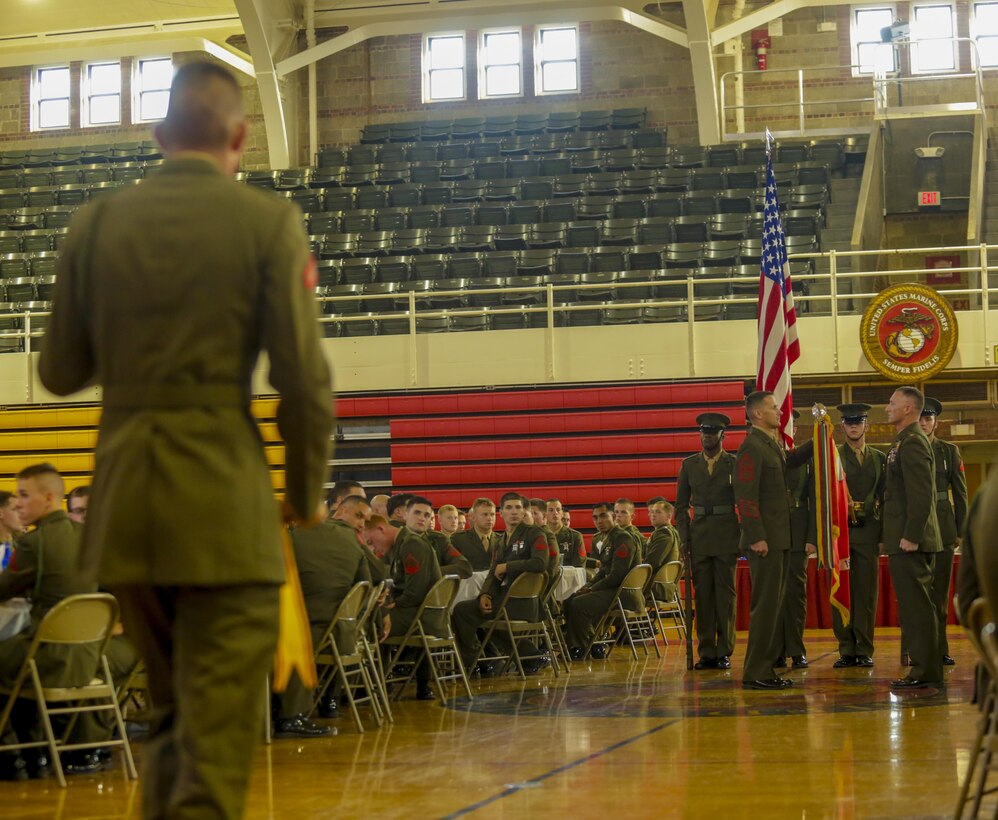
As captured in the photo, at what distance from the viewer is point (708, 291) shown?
15.3 metres

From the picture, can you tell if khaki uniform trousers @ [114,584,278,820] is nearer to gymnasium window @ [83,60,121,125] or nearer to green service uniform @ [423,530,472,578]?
green service uniform @ [423,530,472,578]

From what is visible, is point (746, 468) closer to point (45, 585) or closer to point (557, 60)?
point (45, 585)

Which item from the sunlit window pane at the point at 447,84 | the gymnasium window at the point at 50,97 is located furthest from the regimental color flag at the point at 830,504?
the gymnasium window at the point at 50,97

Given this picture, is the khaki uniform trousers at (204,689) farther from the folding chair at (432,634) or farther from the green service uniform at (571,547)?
the green service uniform at (571,547)

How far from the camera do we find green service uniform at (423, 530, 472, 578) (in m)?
9.01

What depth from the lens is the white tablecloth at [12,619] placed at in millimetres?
5371

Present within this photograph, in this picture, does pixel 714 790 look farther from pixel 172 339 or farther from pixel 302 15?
pixel 302 15

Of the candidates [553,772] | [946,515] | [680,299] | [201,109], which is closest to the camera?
[201,109]

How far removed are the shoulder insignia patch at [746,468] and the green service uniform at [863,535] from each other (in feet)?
4.62

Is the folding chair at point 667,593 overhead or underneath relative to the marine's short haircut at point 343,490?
underneath

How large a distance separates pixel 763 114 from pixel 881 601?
32.5ft

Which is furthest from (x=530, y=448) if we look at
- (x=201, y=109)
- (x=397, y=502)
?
(x=201, y=109)

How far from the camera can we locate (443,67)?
69.7 ft

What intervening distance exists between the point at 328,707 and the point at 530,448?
7523 mm
